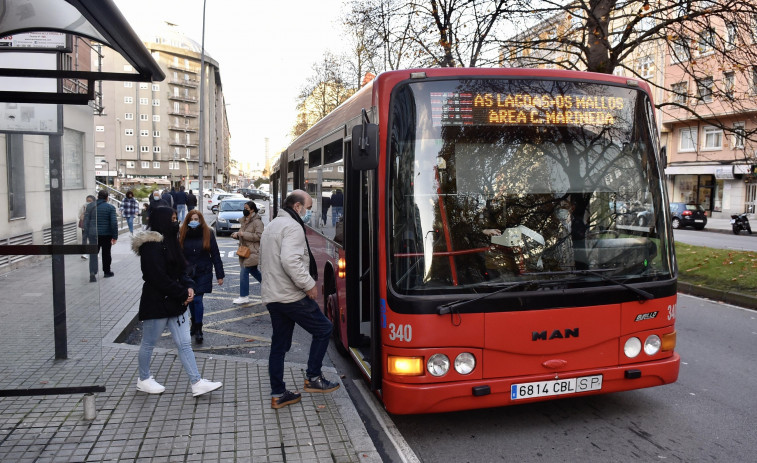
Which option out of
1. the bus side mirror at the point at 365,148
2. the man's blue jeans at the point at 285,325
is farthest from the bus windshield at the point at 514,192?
the man's blue jeans at the point at 285,325

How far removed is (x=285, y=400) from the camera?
5109 millimetres

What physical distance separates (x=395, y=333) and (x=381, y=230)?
0.77 m

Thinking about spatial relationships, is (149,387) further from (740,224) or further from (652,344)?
(740,224)

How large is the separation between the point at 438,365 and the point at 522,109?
2.05 m

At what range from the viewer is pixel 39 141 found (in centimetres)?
510

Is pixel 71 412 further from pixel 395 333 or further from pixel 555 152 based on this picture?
pixel 555 152

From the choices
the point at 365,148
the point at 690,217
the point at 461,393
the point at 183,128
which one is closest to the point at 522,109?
the point at 365,148

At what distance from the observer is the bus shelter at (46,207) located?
444cm

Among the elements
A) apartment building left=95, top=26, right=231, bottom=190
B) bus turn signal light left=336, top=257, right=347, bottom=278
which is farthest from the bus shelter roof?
apartment building left=95, top=26, right=231, bottom=190

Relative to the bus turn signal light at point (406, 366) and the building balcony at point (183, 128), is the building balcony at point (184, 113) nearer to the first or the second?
the building balcony at point (183, 128)

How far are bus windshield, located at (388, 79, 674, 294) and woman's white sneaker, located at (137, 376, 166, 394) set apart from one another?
246 centimetres

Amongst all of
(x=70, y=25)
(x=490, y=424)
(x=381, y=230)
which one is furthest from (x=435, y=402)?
(x=70, y=25)

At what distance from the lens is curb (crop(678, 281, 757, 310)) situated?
10.2 meters

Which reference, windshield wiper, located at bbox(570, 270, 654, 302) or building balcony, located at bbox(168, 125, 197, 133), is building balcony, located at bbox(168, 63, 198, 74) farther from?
windshield wiper, located at bbox(570, 270, 654, 302)
